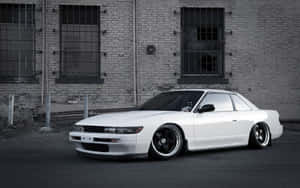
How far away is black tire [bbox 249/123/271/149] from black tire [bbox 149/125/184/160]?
78.5 inches

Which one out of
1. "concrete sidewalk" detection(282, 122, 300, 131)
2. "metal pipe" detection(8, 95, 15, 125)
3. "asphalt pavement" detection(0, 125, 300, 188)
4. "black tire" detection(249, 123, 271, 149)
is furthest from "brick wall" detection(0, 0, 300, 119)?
"black tire" detection(249, 123, 271, 149)

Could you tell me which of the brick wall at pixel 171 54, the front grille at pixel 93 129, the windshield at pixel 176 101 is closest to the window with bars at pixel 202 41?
the brick wall at pixel 171 54

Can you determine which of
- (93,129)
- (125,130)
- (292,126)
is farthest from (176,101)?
(292,126)

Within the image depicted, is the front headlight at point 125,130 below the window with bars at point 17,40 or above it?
below

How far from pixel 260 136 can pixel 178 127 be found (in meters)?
2.44

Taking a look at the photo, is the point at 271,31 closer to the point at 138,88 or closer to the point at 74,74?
the point at 138,88

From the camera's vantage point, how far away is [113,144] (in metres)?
6.51

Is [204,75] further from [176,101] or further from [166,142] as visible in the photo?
[166,142]

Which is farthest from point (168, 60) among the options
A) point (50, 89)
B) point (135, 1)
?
point (50, 89)

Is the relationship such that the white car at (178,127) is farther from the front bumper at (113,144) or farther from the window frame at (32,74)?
the window frame at (32,74)

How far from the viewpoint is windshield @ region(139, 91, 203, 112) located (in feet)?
25.3

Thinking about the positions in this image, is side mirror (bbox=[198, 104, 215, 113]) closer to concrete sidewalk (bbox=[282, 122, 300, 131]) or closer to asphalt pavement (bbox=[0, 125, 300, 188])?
asphalt pavement (bbox=[0, 125, 300, 188])

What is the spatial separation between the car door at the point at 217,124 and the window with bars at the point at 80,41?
261 inches

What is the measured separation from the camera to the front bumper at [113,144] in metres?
6.48
